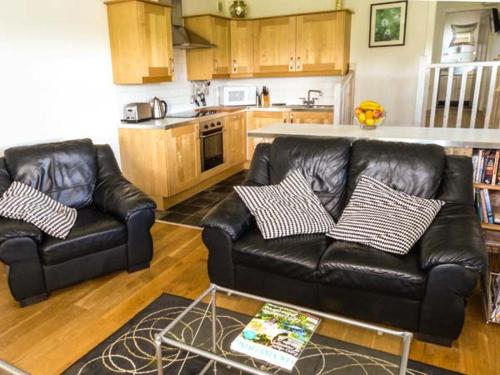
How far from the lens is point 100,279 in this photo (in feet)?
9.12

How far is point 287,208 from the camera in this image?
8.24ft

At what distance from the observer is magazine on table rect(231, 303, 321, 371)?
149cm

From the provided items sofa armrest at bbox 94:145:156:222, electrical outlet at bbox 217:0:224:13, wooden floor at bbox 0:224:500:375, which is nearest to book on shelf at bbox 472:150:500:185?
wooden floor at bbox 0:224:500:375

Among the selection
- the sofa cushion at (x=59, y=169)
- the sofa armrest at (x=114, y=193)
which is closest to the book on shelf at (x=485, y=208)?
the sofa armrest at (x=114, y=193)

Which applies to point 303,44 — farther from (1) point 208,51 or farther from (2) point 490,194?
(2) point 490,194

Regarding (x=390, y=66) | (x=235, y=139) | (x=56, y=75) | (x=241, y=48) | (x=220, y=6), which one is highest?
(x=220, y=6)

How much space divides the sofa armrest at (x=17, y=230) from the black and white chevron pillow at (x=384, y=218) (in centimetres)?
180

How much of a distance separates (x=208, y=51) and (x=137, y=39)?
1552 mm

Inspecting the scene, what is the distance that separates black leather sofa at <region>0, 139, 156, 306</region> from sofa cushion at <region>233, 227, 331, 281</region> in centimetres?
84

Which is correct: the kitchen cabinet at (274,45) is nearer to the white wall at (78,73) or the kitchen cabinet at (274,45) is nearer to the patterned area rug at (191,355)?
the white wall at (78,73)

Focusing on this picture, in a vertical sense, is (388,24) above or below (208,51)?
above

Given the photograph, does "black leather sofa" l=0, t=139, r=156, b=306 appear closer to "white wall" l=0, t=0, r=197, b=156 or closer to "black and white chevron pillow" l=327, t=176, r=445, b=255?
"white wall" l=0, t=0, r=197, b=156

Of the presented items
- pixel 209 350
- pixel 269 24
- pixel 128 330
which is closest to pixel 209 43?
pixel 269 24

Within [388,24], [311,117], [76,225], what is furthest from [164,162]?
[388,24]
